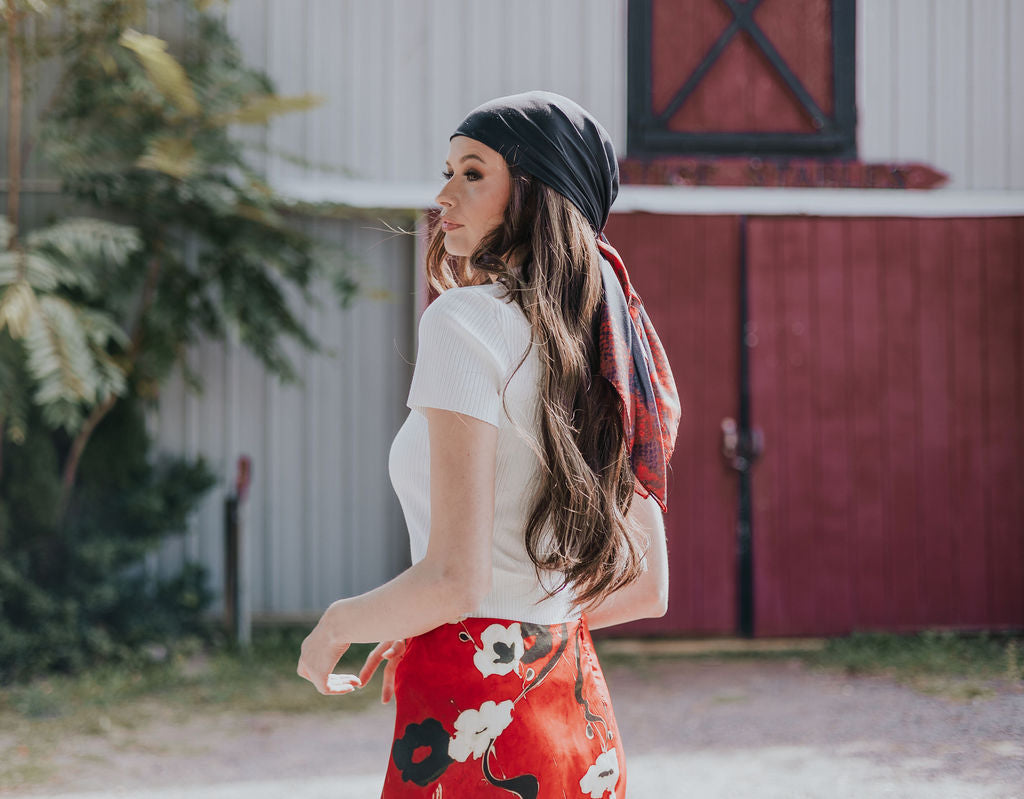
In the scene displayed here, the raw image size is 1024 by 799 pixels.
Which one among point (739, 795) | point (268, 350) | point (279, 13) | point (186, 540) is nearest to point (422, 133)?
point (279, 13)

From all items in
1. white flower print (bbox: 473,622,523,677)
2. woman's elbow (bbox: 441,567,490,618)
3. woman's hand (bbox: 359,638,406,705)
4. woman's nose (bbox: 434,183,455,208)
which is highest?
woman's nose (bbox: 434,183,455,208)

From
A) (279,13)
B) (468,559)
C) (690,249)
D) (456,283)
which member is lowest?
(468,559)

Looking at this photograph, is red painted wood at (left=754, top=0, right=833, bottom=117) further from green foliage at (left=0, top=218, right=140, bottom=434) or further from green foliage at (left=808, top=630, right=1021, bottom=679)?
green foliage at (left=0, top=218, right=140, bottom=434)

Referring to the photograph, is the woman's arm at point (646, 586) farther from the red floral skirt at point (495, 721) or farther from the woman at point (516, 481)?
the red floral skirt at point (495, 721)

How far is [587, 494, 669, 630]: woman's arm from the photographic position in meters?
Result: 1.65

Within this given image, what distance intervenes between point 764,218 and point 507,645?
19.3 feet

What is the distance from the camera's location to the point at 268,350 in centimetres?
628

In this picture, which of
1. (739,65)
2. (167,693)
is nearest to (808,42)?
(739,65)

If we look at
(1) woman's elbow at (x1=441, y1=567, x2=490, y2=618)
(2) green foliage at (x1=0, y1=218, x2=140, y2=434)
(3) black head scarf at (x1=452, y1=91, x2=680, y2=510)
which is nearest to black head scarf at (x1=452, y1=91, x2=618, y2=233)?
(3) black head scarf at (x1=452, y1=91, x2=680, y2=510)

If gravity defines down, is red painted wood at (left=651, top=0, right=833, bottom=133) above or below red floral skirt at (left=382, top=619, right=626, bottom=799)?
above

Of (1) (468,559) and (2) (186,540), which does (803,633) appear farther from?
(1) (468,559)

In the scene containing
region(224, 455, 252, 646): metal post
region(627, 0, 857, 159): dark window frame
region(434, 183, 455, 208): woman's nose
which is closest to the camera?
region(434, 183, 455, 208): woman's nose

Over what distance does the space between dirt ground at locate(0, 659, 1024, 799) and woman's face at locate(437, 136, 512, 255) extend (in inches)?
132

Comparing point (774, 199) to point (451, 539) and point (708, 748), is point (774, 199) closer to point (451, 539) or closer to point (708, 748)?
point (708, 748)
